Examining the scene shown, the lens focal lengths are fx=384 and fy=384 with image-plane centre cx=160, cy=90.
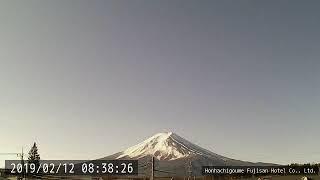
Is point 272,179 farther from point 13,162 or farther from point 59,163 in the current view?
point 13,162

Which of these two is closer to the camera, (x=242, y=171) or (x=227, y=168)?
(x=227, y=168)

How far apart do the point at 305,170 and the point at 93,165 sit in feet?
307

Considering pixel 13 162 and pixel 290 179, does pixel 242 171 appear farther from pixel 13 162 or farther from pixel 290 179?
pixel 13 162

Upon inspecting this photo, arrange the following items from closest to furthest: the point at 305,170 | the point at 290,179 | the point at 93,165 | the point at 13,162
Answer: the point at 93,165, the point at 13,162, the point at 290,179, the point at 305,170

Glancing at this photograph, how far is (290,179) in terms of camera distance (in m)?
113

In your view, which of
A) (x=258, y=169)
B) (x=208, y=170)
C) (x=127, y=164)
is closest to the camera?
(x=127, y=164)

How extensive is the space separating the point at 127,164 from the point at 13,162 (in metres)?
23.1

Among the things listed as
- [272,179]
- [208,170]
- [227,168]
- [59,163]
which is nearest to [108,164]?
[59,163]

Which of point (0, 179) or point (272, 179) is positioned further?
point (272, 179)

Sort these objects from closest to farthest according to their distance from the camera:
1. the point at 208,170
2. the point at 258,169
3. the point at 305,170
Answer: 1. the point at 305,170
2. the point at 208,170
3. the point at 258,169

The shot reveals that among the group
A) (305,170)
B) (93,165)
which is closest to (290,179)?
(305,170)

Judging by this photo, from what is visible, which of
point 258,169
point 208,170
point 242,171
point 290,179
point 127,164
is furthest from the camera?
point 242,171

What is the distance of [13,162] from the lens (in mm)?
70188

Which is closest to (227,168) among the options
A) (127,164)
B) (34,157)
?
(34,157)
